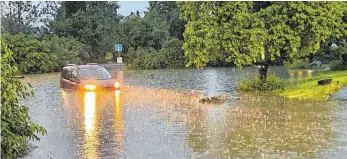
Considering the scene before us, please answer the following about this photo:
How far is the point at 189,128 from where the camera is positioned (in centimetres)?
1209

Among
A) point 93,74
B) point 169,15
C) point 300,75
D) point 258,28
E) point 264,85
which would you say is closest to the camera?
point 258,28

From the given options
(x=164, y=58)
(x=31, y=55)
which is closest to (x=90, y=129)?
(x=31, y=55)

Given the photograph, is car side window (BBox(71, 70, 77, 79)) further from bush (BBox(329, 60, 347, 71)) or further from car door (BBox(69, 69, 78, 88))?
bush (BBox(329, 60, 347, 71))

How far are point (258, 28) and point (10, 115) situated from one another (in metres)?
12.1

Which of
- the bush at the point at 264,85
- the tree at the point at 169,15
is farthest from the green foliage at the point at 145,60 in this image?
the bush at the point at 264,85

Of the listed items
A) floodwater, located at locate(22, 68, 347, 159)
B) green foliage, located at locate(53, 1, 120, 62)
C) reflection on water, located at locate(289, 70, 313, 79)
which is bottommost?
floodwater, located at locate(22, 68, 347, 159)

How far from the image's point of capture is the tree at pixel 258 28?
19391 mm

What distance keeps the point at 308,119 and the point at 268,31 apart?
7.26 m

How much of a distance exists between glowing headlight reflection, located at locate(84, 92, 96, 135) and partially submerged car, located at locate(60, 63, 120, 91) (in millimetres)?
912

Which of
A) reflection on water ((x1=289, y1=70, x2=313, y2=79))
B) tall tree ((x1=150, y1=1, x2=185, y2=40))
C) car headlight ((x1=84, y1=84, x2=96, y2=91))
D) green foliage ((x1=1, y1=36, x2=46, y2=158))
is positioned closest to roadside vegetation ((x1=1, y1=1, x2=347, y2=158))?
green foliage ((x1=1, y1=36, x2=46, y2=158))

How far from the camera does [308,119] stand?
13.0 m

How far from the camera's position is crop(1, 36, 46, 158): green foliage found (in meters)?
8.34

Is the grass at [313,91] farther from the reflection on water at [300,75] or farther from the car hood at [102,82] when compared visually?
the car hood at [102,82]

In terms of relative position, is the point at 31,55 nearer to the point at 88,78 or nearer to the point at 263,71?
the point at 88,78
